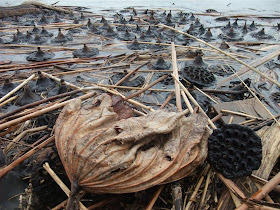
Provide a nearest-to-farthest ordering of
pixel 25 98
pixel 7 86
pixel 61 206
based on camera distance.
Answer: pixel 61 206
pixel 25 98
pixel 7 86

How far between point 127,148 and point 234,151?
100cm

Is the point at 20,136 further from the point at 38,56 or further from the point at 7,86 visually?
the point at 38,56

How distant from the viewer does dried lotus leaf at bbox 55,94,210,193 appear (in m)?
1.91

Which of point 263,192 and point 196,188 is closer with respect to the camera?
point 263,192

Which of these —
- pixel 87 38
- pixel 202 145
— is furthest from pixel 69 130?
pixel 87 38

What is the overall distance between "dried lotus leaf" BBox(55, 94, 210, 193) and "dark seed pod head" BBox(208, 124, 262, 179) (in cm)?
12

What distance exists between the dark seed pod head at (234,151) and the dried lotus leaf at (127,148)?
12cm

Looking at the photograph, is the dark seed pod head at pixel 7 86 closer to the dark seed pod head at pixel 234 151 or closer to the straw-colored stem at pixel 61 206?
the straw-colored stem at pixel 61 206

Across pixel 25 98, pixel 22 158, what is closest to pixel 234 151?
pixel 22 158

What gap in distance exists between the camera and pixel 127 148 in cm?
205

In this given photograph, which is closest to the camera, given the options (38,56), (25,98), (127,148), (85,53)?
(127,148)

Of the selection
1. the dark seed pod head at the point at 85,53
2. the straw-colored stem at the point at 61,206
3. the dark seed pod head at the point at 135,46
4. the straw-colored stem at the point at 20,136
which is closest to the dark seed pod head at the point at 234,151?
the straw-colored stem at the point at 61,206

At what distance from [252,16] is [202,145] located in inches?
509

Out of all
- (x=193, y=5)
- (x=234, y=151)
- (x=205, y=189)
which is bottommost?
(x=205, y=189)
